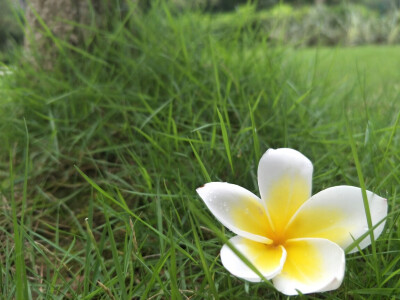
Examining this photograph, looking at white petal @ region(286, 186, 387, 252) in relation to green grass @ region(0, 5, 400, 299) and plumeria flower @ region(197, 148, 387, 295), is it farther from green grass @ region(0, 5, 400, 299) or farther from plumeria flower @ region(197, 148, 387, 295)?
green grass @ region(0, 5, 400, 299)

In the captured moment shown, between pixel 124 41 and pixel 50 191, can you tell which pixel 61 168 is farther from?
pixel 124 41

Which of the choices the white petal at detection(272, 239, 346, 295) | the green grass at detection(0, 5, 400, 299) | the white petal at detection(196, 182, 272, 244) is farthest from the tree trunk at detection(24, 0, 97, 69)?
the white petal at detection(272, 239, 346, 295)

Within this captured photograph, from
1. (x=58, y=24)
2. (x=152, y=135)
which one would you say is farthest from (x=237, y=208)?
(x=58, y=24)

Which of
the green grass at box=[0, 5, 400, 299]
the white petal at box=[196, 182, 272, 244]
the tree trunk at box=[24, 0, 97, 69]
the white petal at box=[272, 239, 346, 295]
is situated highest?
the tree trunk at box=[24, 0, 97, 69]

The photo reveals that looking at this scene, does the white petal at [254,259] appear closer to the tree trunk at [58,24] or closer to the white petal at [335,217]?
the white petal at [335,217]

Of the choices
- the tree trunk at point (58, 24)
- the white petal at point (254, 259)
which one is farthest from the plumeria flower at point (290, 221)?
the tree trunk at point (58, 24)

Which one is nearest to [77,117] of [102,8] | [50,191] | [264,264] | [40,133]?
[40,133]
